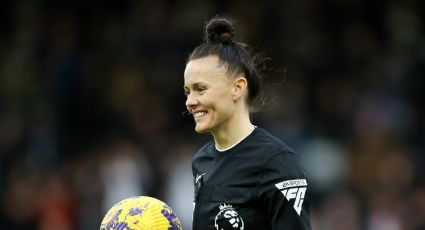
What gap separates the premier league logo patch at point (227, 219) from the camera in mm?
4711

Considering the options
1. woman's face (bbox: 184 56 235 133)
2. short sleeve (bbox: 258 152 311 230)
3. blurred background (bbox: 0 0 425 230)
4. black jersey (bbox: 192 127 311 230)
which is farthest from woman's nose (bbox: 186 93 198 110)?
blurred background (bbox: 0 0 425 230)

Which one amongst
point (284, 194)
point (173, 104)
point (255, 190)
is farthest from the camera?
point (173, 104)

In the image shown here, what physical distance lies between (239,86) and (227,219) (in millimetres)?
709

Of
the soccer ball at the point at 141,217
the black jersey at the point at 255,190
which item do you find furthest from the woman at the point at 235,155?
the soccer ball at the point at 141,217

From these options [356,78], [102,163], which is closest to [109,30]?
[102,163]

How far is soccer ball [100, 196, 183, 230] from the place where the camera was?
4.92 metres

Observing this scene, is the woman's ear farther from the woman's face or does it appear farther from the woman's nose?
the woman's nose

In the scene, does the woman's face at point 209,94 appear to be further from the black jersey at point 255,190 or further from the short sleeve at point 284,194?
the short sleeve at point 284,194

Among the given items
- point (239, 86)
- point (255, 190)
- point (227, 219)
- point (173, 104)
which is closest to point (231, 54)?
point (239, 86)

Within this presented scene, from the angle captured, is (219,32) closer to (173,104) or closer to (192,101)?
(192,101)

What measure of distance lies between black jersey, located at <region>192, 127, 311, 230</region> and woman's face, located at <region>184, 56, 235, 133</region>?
7.7 inches

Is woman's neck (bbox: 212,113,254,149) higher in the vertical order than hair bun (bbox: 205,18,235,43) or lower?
lower

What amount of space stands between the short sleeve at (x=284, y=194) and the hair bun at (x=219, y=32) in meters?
0.74

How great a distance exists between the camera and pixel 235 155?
4945 millimetres
